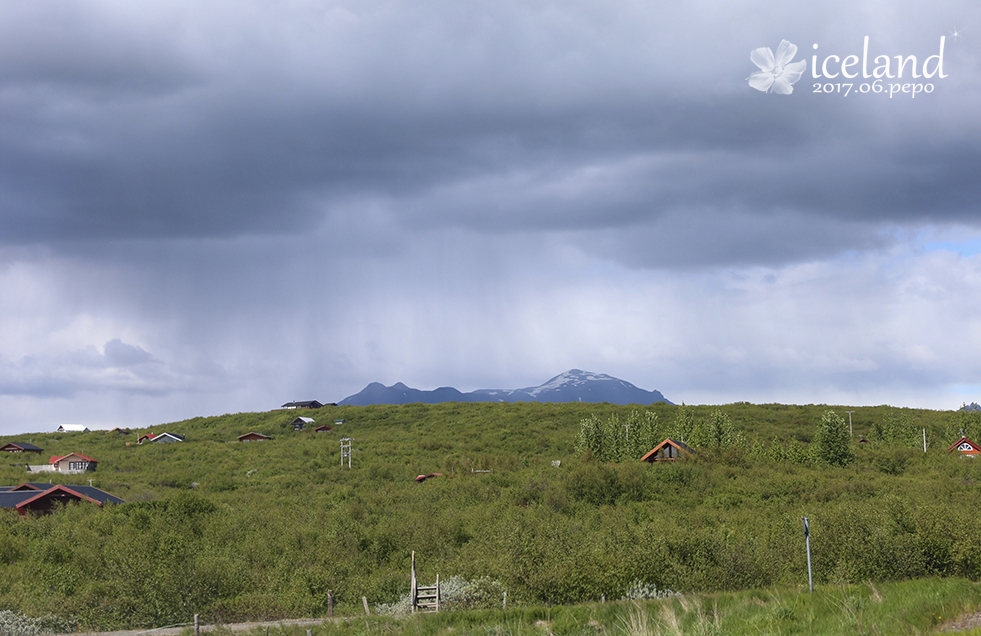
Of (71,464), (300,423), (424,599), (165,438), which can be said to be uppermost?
(424,599)

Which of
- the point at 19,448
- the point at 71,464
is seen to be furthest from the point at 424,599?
the point at 19,448

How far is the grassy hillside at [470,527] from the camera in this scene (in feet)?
92.2

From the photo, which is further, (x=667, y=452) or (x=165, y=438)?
(x=165, y=438)

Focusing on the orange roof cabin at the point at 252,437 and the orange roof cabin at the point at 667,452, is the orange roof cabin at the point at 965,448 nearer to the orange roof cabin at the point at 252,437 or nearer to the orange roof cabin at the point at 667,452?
the orange roof cabin at the point at 667,452

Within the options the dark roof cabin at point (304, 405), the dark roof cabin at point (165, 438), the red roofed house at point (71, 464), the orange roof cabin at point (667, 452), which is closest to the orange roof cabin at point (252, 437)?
the dark roof cabin at point (165, 438)

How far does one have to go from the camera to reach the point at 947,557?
89.7 feet

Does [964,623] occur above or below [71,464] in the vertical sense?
above

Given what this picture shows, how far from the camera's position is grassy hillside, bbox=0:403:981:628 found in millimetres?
28094

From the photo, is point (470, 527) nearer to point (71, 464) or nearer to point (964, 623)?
point (964, 623)

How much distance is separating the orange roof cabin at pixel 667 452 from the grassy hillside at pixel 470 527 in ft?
12.1

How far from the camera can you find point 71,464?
8019cm

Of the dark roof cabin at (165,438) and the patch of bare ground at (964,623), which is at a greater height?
the patch of bare ground at (964,623)

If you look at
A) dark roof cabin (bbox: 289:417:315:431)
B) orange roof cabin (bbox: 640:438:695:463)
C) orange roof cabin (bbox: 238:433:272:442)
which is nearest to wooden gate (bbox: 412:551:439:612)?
orange roof cabin (bbox: 640:438:695:463)

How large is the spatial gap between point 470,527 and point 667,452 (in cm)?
3078
